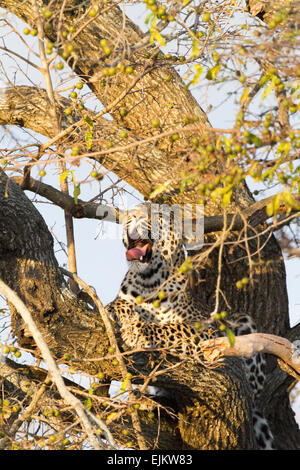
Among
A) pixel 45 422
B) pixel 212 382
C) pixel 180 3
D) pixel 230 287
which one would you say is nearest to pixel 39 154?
pixel 180 3

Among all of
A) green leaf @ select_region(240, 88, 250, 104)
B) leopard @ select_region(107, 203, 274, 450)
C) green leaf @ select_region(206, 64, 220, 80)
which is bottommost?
leopard @ select_region(107, 203, 274, 450)

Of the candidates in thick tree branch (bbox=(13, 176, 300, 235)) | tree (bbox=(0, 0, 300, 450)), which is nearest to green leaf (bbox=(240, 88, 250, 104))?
tree (bbox=(0, 0, 300, 450))

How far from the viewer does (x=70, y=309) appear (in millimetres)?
6289

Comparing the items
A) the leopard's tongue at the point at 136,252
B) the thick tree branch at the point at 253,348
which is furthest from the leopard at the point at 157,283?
the thick tree branch at the point at 253,348

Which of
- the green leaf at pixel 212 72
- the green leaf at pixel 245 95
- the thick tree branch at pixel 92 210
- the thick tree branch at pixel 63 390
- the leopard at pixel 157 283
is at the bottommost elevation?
the thick tree branch at pixel 63 390

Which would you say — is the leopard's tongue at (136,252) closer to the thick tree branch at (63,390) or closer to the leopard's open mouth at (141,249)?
the leopard's open mouth at (141,249)

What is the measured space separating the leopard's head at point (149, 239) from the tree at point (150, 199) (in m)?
0.30

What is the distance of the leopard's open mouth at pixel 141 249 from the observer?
22.2 ft

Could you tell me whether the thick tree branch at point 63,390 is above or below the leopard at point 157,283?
below

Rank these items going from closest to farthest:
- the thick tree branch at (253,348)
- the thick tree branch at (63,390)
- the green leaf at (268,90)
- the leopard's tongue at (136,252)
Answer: the thick tree branch at (63,390) → the green leaf at (268,90) → the thick tree branch at (253,348) → the leopard's tongue at (136,252)

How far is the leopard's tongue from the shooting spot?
22.1ft

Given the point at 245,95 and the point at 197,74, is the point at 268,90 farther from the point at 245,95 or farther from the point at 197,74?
the point at 197,74

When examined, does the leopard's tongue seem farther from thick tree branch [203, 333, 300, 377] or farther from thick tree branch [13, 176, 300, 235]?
thick tree branch [203, 333, 300, 377]
